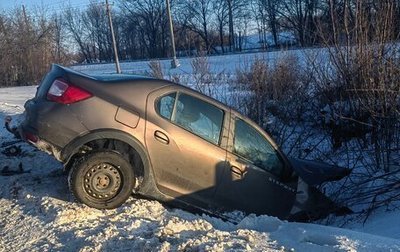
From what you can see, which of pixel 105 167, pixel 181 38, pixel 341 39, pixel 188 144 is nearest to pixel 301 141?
pixel 341 39

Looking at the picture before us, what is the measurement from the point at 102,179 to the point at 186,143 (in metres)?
0.92

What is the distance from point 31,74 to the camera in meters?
35.9

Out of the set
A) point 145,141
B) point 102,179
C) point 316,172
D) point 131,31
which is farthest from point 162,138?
point 131,31

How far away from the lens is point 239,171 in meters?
5.85

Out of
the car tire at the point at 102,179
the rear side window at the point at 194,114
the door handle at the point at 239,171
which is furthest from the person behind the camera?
the door handle at the point at 239,171

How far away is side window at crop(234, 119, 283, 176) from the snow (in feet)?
3.05

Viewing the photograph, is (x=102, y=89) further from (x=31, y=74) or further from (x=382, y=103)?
(x=31, y=74)

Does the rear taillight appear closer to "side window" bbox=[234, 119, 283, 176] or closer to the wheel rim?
the wheel rim

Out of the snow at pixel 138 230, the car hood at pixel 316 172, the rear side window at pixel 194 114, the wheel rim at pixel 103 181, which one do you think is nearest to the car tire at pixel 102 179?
the wheel rim at pixel 103 181

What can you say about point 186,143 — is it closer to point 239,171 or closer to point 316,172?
point 239,171

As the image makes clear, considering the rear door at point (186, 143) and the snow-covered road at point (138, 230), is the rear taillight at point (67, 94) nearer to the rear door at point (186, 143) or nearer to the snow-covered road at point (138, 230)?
the rear door at point (186, 143)

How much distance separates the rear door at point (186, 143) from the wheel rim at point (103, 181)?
1.36ft

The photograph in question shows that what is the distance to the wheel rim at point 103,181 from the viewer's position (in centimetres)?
523

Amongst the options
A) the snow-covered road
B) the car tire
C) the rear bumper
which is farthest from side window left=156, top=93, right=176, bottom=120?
the rear bumper
